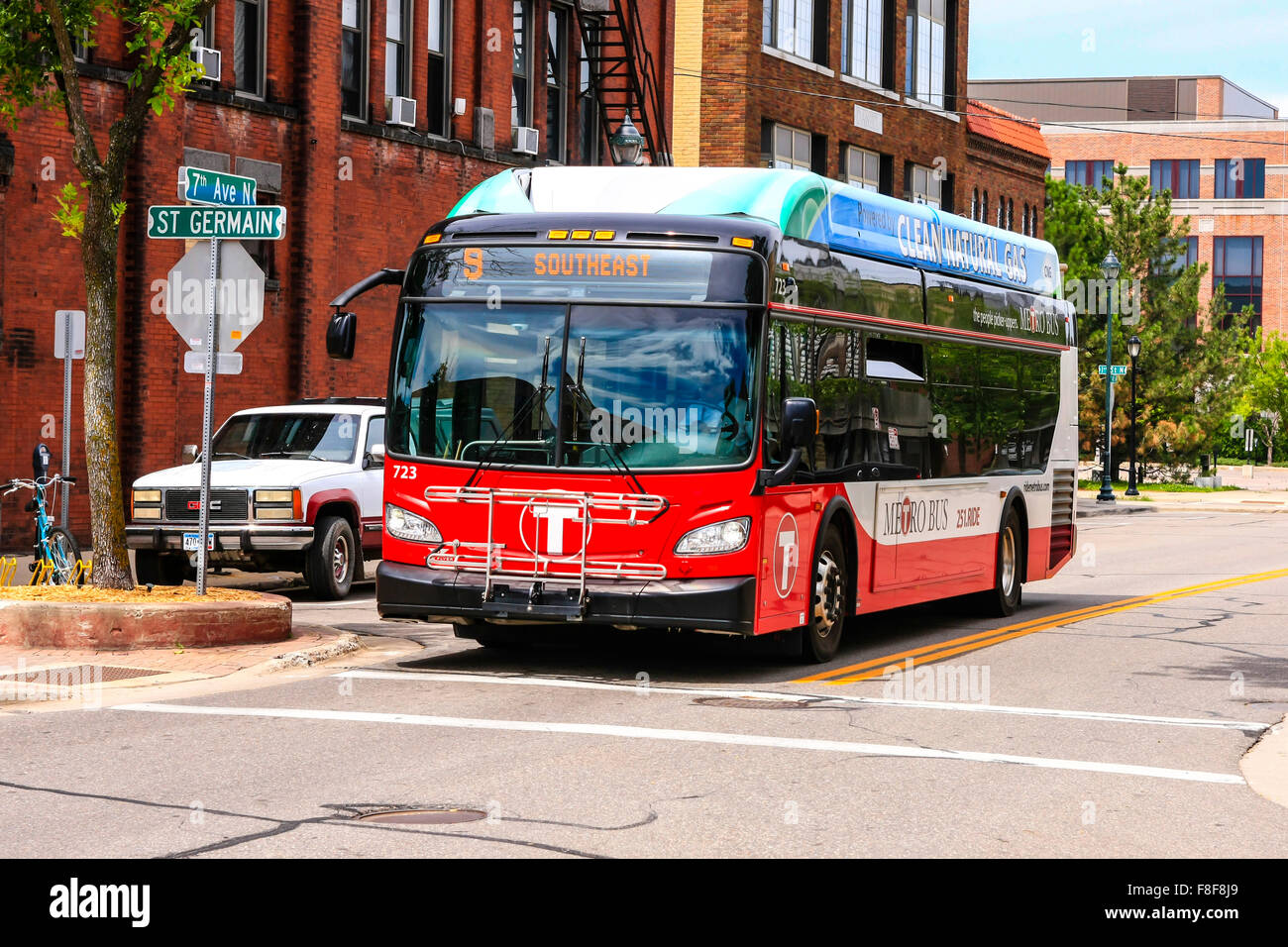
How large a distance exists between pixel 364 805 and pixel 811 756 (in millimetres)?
2606

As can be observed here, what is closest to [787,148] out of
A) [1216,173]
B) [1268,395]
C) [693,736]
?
[693,736]

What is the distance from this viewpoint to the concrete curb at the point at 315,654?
1256 centimetres

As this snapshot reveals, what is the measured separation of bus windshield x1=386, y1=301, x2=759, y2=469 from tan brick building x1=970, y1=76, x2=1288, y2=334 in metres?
88.2

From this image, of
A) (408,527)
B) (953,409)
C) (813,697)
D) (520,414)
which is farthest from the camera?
(953,409)

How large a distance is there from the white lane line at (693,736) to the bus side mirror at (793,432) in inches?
92.3

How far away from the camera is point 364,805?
7746 mm

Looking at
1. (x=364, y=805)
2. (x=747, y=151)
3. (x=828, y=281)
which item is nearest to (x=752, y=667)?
(x=828, y=281)

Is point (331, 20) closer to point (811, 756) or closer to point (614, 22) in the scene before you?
point (614, 22)

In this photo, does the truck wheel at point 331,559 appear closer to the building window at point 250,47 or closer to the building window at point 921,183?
the building window at point 250,47

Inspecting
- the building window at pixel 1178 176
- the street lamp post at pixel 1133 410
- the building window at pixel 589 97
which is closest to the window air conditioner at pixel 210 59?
the building window at pixel 589 97

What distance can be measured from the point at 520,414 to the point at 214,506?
6624mm

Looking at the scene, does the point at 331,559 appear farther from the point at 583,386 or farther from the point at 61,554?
the point at 583,386

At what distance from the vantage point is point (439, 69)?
30.6 meters

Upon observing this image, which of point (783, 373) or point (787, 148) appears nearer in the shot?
point (783, 373)
